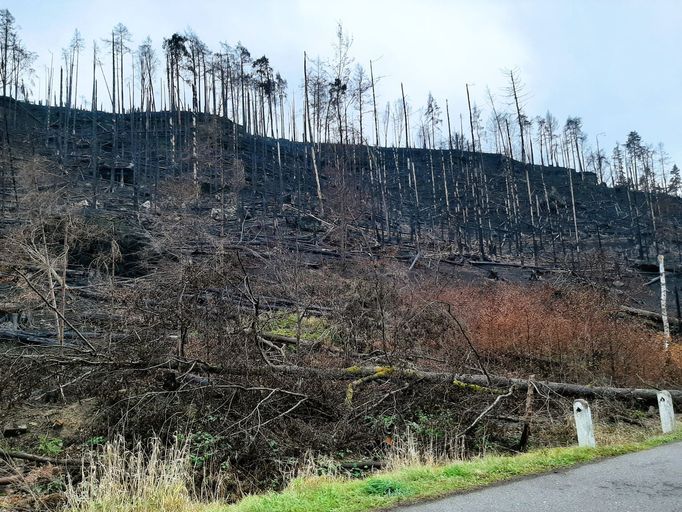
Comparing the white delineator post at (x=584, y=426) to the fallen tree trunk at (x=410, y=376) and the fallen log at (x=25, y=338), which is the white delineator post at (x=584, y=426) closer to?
the fallen tree trunk at (x=410, y=376)

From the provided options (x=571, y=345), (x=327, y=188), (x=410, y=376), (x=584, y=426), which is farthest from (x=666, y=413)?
(x=327, y=188)

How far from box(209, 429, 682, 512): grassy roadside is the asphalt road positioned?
0.19m

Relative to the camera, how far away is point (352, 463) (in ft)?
25.0

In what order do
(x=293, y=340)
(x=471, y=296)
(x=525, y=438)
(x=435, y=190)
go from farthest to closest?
(x=435, y=190) → (x=471, y=296) → (x=293, y=340) → (x=525, y=438)

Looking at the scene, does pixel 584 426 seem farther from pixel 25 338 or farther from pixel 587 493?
pixel 25 338

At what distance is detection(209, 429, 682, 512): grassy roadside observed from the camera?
169 inches

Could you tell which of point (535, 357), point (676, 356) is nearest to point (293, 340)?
point (535, 357)

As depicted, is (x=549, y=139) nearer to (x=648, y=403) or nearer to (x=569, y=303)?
(x=569, y=303)

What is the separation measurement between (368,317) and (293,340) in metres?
2.24

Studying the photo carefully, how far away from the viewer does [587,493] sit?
181 inches

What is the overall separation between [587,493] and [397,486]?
1837 mm

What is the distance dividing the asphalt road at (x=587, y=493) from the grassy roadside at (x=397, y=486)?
0.19 m

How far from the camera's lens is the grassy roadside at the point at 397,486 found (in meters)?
4.30

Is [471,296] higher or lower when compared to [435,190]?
lower
